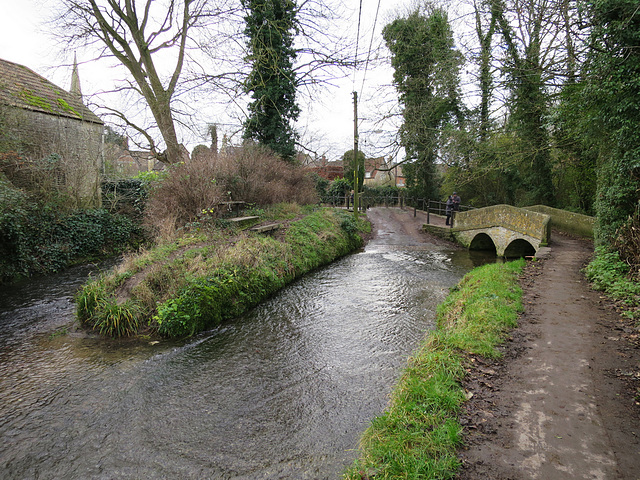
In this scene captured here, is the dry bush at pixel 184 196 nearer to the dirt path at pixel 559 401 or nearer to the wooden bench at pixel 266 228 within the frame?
the wooden bench at pixel 266 228

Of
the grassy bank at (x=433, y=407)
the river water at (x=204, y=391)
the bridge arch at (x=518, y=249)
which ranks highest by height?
the bridge arch at (x=518, y=249)

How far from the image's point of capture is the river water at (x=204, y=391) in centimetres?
344

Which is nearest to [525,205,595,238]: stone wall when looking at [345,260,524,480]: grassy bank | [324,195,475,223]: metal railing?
[324,195,475,223]: metal railing

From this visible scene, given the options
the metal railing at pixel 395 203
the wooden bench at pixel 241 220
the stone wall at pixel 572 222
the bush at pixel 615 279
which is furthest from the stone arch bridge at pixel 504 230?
the wooden bench at pixel 241 220

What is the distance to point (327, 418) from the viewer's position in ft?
13.2

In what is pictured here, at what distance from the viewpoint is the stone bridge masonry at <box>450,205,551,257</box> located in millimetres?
11703

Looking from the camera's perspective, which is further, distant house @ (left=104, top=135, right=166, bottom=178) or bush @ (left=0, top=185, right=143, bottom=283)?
distant house @ (left=104, top=135, right=166, bottom=178)

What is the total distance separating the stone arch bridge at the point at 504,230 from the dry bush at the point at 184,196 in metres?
10.2

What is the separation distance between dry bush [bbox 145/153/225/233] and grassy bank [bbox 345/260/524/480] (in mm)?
7936

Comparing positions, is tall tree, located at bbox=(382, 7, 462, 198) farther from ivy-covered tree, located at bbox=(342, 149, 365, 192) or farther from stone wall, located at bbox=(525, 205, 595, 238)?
stone wall, located at bbox=(525, 205, 595, 238)

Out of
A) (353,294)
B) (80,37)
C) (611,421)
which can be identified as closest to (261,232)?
(353,294)

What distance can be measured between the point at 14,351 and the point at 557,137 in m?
16.1

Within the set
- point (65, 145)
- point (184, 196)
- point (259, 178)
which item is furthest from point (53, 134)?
point (259, 178)

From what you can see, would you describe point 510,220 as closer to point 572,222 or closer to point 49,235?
point 572,222
